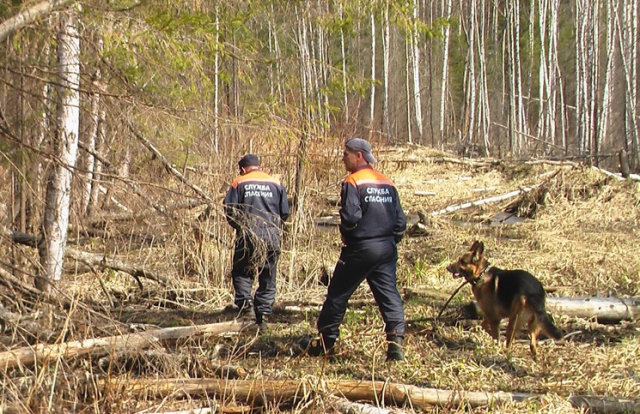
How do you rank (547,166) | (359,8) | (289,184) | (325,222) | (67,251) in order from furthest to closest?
(547,166)
(325,222)
(289,184)
(359,8)
(67,251)

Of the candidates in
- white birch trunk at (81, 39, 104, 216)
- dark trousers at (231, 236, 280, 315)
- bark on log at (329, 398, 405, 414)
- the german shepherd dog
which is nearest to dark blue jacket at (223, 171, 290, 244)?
dark trousers at (231, 236, 280, 315)

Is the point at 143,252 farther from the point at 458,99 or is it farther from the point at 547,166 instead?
the point at 458,99

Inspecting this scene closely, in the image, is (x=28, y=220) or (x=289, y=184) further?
(x=289, y=184)

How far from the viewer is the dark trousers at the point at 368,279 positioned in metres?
5.40

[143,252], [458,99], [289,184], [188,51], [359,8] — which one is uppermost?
[458,99]

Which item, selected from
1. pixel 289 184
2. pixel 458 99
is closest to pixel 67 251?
pixel 289 184

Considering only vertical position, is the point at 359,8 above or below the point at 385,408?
above

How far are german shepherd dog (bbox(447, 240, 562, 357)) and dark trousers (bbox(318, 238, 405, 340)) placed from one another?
86 centimetres

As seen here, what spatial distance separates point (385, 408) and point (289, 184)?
204 inches

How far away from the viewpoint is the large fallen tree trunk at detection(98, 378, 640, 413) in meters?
4.34

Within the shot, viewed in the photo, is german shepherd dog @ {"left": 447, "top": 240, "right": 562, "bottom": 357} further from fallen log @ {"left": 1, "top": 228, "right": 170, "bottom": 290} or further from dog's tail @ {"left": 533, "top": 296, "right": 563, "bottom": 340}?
fallen log @ {"left": 1, "top": 228, "right": 170, "bottom": 290}

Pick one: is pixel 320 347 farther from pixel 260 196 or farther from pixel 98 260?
pixel 98 260

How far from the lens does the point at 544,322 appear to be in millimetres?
5293

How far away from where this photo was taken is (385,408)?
14.3 ft
